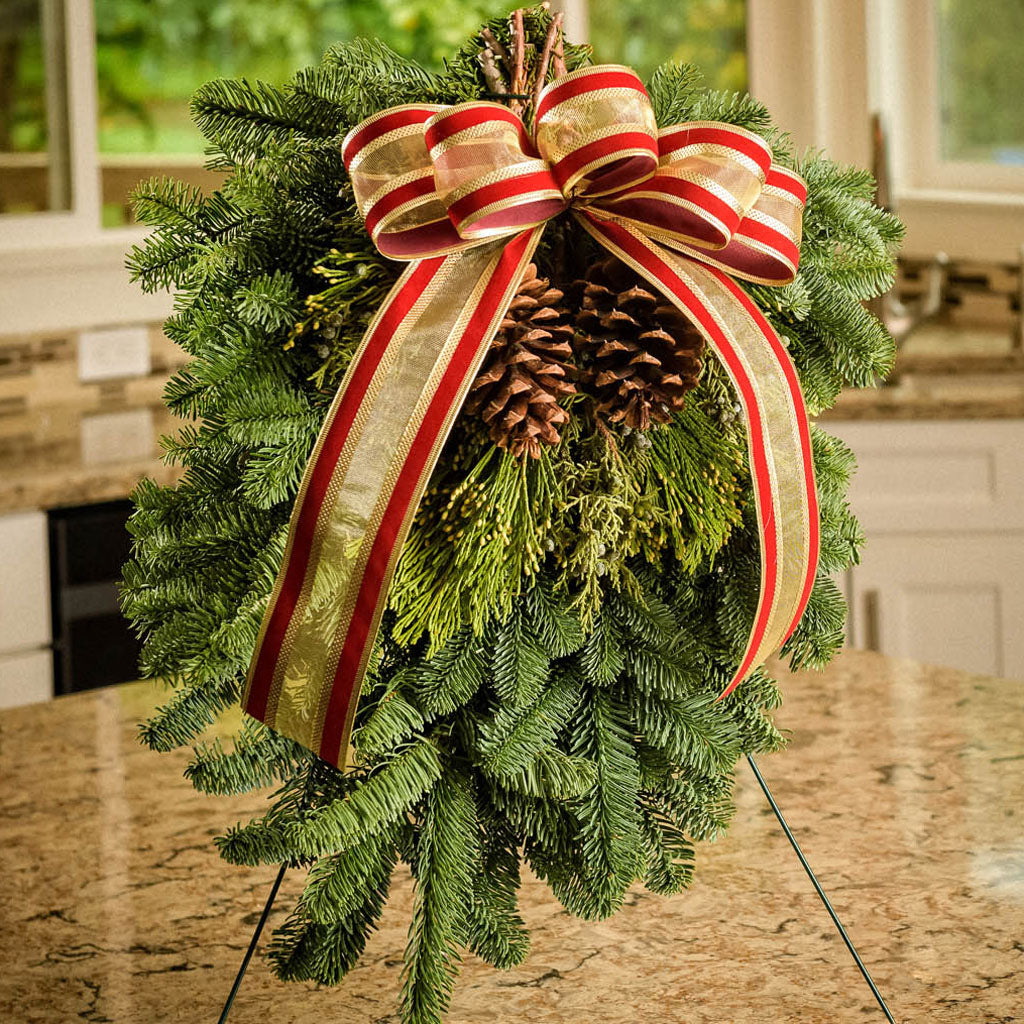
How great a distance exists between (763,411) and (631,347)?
0.19ft

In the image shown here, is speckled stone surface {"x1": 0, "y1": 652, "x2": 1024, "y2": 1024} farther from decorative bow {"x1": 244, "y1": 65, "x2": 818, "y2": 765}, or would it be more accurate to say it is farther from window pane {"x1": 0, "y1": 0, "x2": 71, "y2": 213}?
window pane {"x1": 0, "y1": 0, "x2": 71, "y2": 213}

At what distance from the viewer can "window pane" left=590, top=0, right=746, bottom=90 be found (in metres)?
3.33

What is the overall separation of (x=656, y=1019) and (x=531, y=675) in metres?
0.23

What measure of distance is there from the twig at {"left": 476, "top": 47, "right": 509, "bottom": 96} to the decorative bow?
5 centimetres

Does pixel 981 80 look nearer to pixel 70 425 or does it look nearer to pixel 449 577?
pixel 70 425

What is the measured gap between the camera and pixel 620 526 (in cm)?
57

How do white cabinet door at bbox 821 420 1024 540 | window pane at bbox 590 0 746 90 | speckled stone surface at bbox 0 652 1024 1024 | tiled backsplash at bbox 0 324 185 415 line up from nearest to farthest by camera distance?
speckled stone surface at bbox 0 652 1024 1024, white cabinet door at bbox 821 420 1024 540, tiled backsplash at bbox 0 324 185 415, window pane at bbox 590 0 746 90

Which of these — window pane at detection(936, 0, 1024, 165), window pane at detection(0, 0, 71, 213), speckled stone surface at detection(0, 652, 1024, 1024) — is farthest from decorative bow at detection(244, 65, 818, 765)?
window pane at detection(936, 0, 1024, 165)

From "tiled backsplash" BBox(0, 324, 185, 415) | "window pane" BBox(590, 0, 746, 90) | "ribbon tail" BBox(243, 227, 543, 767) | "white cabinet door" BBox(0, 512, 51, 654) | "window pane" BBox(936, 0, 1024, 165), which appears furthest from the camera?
"window pane" BBox(590, 0, 746, 90)

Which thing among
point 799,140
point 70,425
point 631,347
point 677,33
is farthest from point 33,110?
point 631,347

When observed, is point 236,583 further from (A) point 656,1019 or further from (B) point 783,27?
(B) point 783,27

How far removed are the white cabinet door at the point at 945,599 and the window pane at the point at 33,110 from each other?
170 centimetres

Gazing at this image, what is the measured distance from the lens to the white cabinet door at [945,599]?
7.65ft

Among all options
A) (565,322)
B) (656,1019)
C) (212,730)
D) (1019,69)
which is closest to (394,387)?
(565,322)
